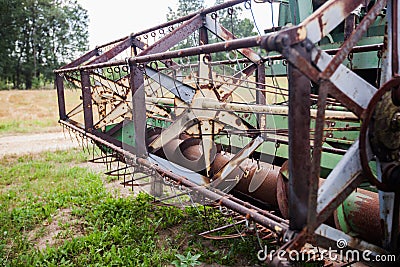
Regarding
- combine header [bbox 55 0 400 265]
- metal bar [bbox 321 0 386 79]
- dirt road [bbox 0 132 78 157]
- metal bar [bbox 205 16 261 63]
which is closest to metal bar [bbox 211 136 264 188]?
combine header [bbox 55 0 400 265]

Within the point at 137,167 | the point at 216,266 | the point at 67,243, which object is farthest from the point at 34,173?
the point at 216,266

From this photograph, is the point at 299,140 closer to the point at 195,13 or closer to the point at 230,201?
the point at 230,201

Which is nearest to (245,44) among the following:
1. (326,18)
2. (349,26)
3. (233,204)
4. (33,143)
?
(326,18)

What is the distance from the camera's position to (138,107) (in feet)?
10.3

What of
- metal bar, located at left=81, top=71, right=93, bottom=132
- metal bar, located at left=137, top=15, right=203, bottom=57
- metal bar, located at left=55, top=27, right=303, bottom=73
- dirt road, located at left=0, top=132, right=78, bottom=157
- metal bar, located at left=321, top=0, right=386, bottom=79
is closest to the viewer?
metal bar, located at left=55, top=27, right=303, bottom=73

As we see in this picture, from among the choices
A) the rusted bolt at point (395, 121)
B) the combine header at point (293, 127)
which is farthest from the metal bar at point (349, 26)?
the rusted bolt at point (395, 121)

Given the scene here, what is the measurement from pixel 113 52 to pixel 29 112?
1394 cm

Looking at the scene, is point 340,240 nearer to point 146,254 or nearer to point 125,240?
point 146,254

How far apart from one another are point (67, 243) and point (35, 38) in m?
35.6

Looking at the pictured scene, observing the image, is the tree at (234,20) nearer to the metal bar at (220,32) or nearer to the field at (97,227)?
the metal bar at (220,32)

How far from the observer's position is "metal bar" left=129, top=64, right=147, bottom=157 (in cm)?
307

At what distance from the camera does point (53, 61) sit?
36438mm

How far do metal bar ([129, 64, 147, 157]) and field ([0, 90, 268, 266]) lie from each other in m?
0.80

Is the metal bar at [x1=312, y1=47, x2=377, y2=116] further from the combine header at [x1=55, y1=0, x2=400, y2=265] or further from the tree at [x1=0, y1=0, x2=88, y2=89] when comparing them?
the tree at [x1=0, y1=0, x2=88, y2=89]
